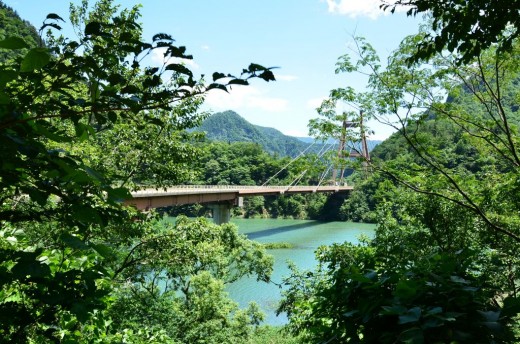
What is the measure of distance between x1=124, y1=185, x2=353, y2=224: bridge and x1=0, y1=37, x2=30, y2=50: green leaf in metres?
10.9

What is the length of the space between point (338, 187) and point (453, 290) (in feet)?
104

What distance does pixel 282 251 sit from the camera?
69.6ft

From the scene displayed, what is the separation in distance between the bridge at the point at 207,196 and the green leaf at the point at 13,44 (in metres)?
10.9

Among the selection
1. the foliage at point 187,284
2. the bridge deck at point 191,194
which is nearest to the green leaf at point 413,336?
the foliage at point 187,284

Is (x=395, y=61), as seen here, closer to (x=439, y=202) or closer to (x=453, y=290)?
(x=439, y=202)

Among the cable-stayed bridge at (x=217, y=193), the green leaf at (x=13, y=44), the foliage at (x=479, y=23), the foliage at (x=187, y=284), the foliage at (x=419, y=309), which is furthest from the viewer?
the foliage at (x=187, y=284)

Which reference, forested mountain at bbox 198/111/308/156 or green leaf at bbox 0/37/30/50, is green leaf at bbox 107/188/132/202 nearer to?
green leaf at bbox 0/37/30/50

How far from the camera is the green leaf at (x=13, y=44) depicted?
0.55m

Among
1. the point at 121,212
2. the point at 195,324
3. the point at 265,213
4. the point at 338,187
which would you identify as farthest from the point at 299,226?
the point at 121,212

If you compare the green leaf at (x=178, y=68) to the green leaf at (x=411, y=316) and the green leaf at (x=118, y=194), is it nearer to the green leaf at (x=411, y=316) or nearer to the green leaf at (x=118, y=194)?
→ the green leaf at (x=118, y=194)

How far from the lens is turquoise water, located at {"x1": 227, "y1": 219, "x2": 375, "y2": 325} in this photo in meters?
13.2

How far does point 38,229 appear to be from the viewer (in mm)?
4328

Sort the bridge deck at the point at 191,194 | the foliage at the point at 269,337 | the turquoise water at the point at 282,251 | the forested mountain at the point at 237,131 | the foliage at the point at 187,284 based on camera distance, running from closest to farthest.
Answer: the foliage at the point at 187,284
the foliage at the point at 269,337
the bridge deck at the point at 191,194
the turquoise water at the point at 282,251
the forested mountain at the point at 237,131

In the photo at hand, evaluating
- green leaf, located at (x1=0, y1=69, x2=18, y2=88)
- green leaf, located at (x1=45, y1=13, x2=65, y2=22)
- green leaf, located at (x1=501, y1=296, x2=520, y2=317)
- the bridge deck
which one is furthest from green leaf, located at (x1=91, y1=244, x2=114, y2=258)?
the bridge deck
